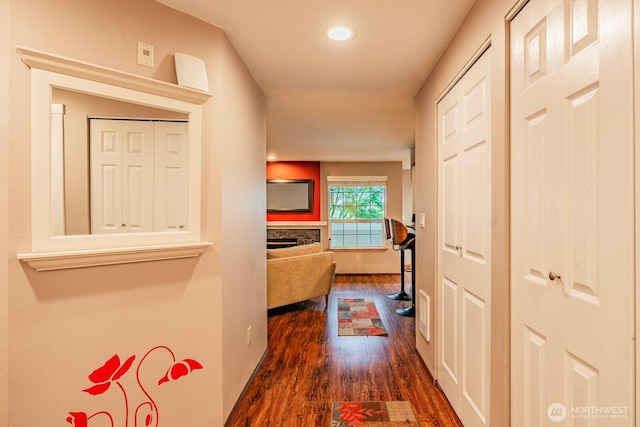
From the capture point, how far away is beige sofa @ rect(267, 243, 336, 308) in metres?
3.88

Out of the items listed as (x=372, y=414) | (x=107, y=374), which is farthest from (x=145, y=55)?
(x=372, y=414)

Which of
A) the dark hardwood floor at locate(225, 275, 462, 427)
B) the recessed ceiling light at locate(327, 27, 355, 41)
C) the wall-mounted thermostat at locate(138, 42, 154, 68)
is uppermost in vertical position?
the recessed ceiling light at locate(327, 27, 355, 41)

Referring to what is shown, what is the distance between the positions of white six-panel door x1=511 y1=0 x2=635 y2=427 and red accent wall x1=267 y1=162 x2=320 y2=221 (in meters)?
5.44

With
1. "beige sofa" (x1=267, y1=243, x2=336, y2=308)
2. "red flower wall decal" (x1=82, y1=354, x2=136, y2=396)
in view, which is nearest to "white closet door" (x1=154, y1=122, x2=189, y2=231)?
"red flower wall decal" (x1=82, y1=354, x2=136, y2=396)

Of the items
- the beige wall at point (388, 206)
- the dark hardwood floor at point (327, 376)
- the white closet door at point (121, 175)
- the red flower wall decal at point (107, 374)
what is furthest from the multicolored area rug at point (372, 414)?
the beige wall at point (388, 206)

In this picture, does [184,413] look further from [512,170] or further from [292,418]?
[512,170]

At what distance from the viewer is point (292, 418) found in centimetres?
196

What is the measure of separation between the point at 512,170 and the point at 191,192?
1.56 metres

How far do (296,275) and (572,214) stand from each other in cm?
336

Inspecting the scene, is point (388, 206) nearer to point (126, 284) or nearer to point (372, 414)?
point (372, 414)

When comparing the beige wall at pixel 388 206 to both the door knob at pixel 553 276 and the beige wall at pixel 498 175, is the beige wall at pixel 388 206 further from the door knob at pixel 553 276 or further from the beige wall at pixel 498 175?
the door knob at pixel 553 276

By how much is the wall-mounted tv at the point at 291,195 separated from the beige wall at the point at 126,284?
4.43 meters

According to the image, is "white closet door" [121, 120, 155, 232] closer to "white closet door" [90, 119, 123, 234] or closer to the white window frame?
"white closet door" [90, 119, 123, 234]

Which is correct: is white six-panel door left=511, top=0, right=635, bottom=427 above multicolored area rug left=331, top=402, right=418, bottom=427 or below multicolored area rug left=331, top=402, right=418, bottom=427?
above
